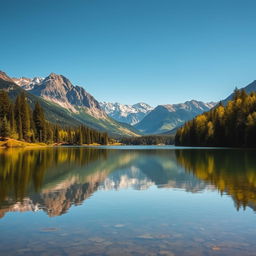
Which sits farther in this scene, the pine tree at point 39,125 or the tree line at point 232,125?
the pine tree at point 39,125

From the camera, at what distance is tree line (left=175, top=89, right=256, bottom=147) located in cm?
10722

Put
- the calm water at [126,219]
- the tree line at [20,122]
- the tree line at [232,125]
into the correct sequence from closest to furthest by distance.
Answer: the calm water at [126,219]
the tree line at [232,125]
the tree line at [20,122]

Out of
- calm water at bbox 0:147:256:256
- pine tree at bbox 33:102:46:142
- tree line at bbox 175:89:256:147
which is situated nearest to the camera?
calm water at bbox 0:147:256:256

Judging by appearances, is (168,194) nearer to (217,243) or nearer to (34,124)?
(217,243)

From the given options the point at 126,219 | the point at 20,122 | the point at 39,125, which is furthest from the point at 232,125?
the point at 126,219

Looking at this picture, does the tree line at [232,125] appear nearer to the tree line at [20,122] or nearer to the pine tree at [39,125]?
the pine tree at [39,125]

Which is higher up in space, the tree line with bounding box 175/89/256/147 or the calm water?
the tree line with bounding box 175/89/256/147

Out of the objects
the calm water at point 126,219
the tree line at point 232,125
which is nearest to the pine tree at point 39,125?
the tree line at point 232,125

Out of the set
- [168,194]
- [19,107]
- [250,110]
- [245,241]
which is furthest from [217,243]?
[19,107]

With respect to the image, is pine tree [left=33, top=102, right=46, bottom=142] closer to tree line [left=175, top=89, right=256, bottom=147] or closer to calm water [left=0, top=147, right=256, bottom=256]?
tree line [left=175, top=89, right=256, bottom=147]

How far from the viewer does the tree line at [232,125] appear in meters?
107

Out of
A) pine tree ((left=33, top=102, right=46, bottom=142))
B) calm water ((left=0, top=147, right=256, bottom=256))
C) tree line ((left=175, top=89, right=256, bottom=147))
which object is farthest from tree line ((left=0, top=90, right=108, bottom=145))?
calm water ((left=0, top=147, right=256, bottom=256))

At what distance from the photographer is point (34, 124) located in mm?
159625

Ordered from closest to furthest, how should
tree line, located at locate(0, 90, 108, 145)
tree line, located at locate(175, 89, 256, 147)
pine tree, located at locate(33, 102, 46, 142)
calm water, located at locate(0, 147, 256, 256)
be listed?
calm water, located at locate(0, 147, 256, 256) → tree line, located at locate(175, 89, 256, 147) → tree line, located at locate(0, 90, 108, 145) → pine tree, located at locate(33, 102, 46, 142)
